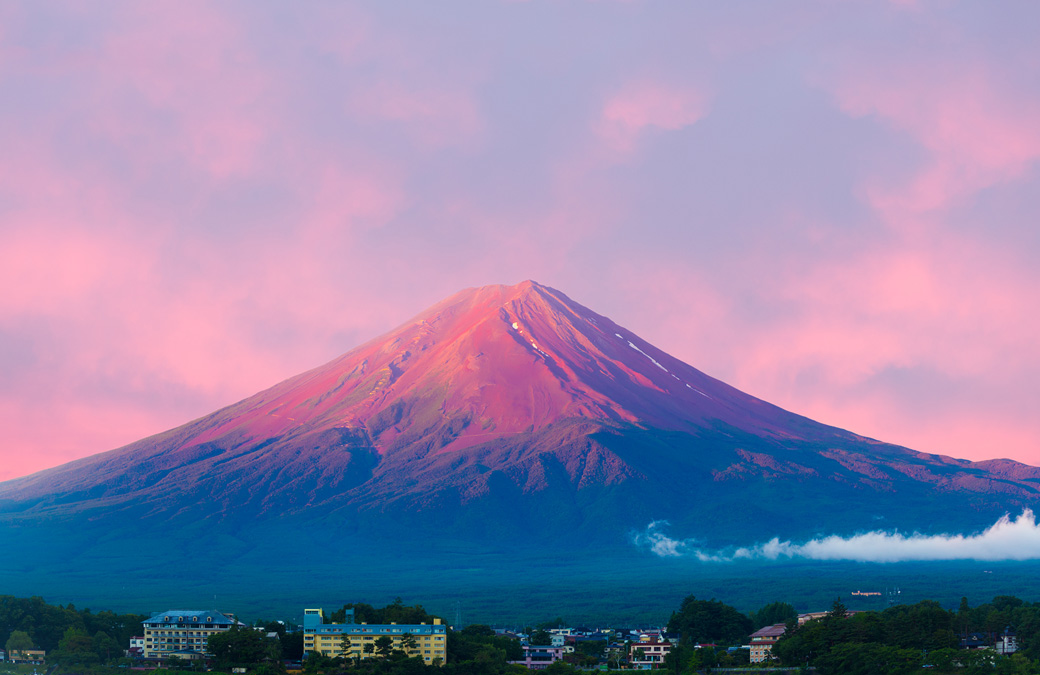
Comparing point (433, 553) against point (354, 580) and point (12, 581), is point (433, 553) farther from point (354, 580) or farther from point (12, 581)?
point (12, 581)

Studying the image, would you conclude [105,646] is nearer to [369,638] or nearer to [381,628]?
[369,638]

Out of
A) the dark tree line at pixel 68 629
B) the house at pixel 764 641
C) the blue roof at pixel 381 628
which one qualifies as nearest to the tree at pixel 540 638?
the house at pixel 764 641

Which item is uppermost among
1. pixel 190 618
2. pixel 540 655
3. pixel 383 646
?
pixel 190 618

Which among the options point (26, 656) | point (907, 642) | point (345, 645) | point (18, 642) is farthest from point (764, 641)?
point (18, 642)

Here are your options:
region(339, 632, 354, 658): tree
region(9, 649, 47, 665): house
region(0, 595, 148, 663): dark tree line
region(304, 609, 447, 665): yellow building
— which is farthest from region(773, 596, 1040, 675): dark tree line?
region(9, 649, 47, 665): house

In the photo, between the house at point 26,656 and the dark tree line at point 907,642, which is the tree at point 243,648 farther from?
the dark tree line at point 907,642
